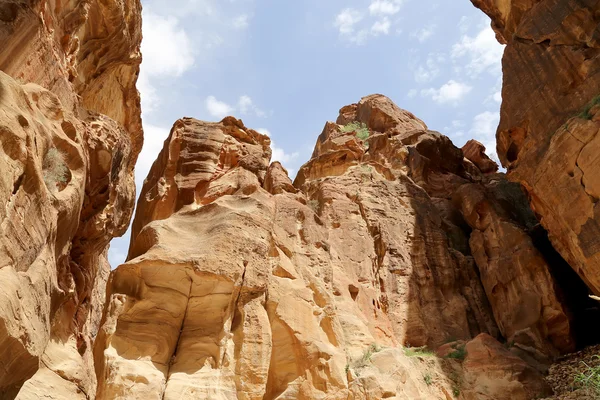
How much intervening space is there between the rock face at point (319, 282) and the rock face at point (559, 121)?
353 cm

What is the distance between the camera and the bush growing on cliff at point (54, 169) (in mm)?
10805

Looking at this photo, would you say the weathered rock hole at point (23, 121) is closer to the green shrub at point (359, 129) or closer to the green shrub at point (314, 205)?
the green shrub at point (314, 205)

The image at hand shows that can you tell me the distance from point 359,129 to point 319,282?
21065 millimetres

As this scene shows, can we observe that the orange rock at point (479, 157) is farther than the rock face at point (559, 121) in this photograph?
Yes

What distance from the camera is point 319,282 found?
15.8 m

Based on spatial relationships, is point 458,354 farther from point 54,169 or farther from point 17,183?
point 17,183

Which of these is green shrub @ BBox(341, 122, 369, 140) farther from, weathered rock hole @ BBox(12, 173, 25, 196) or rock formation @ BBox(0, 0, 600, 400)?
weathered rock hole @ BBox(12, 173, 25, 196)

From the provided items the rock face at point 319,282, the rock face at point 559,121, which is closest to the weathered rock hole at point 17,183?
the rock face at point 319,282

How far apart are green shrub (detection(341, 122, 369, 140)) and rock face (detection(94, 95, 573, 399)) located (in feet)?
14.5

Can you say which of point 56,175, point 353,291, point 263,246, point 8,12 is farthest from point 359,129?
point 8,12

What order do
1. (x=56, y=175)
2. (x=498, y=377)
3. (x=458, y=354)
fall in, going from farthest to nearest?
(x=458, y=354)
(x=498, y=377)
(x=56, y=175)

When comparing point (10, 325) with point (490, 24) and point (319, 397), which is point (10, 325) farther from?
point (490, 24)

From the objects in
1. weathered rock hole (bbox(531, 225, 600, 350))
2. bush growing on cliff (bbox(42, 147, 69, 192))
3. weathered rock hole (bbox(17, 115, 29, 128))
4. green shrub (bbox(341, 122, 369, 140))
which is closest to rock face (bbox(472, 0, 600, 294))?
weathered rock hole (bbox(531, 225, 600, 350))

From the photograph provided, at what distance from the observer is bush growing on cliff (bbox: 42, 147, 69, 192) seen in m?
10.8
